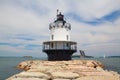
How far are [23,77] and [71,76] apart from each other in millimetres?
1784

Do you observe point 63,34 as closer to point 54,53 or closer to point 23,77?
point 54,53

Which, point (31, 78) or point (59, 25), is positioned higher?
point (59, 25)

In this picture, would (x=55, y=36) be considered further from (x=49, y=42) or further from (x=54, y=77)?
(x=54, y=77)

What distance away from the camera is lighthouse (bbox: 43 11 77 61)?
82.4 ft

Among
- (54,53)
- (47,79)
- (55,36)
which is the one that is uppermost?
(55,36)

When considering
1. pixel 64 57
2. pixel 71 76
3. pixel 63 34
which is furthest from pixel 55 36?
pixel 71 76

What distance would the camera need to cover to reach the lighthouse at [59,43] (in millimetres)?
25125

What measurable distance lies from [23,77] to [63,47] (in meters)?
17.9

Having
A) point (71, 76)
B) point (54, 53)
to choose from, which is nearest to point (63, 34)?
point (54, 53)

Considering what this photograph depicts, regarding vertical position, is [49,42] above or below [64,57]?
above

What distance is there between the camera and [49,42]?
2575 centimetres

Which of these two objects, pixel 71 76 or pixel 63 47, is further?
pixel 63 47

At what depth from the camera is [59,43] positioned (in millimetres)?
25359

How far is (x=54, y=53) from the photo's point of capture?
2530 cm
